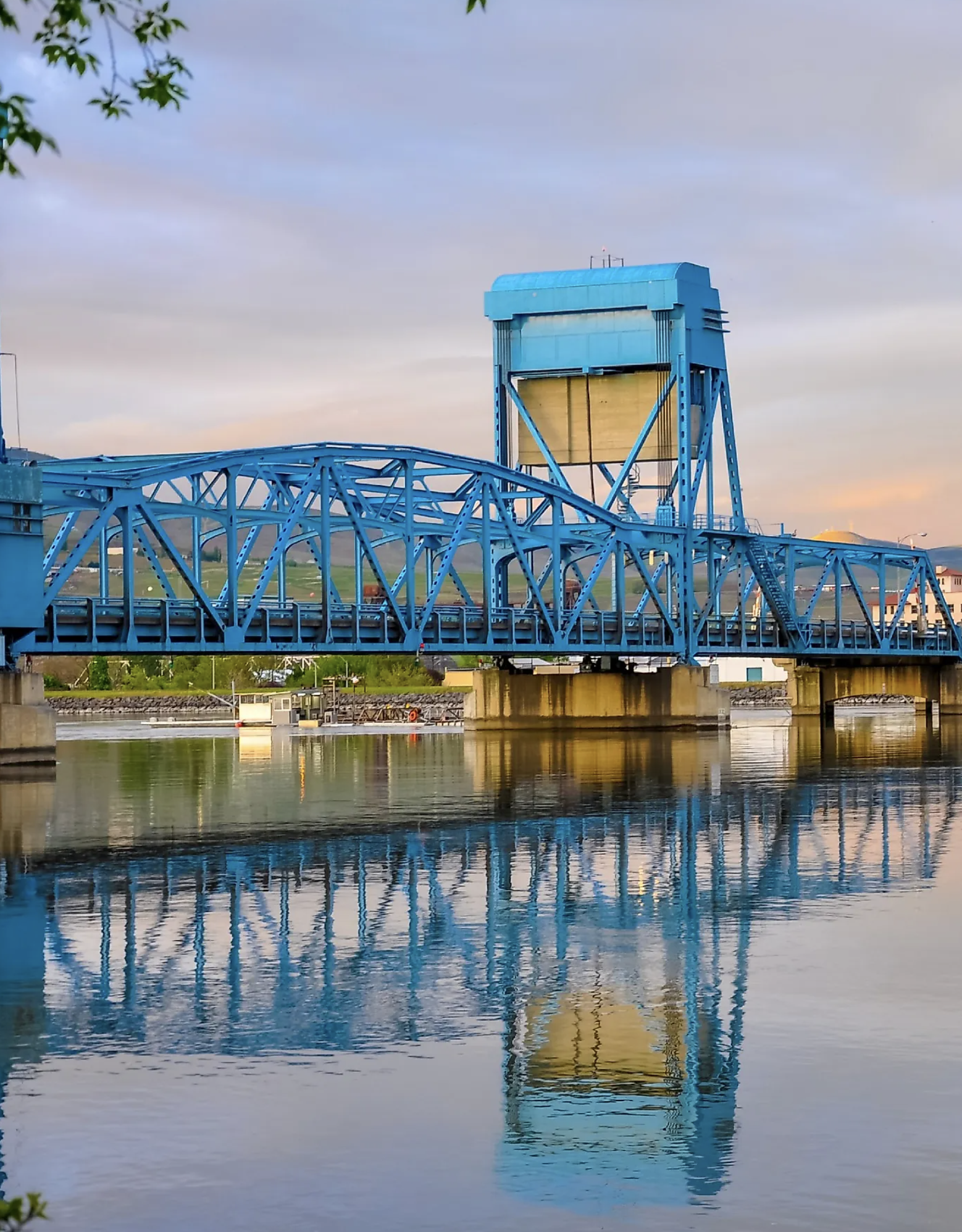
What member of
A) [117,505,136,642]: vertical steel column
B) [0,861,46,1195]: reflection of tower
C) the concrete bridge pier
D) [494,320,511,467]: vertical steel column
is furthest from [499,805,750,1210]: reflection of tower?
the concrete bridge pier

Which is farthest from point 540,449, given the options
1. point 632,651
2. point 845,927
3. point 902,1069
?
point 902,1069

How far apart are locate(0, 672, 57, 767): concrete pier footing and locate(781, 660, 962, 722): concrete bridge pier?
253 ft

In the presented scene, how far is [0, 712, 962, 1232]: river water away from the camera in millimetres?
17250

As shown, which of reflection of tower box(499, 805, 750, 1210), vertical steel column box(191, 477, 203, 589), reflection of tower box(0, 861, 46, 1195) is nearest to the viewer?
reflection of tower box(499, 805, 750, 1210)

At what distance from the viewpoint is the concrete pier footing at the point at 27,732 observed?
73.8m

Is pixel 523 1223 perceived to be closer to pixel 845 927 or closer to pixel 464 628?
pixel 845 927

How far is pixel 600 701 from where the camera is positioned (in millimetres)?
113000

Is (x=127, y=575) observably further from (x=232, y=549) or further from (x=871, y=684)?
(x=871, y=684)

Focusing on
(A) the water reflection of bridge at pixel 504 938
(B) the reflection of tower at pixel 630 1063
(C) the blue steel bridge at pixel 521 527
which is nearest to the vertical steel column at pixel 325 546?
(C) the blue steel bridge at pixel 521 527

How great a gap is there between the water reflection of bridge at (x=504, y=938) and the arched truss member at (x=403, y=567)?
16725mm

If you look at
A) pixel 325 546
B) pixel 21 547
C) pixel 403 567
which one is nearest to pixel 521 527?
pixel 403 567

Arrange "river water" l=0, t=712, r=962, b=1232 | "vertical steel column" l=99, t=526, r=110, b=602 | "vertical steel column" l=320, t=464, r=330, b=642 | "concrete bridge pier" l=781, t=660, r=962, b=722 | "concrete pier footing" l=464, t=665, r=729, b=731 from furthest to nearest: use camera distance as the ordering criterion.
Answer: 1. "concrete bridge pier" l=781, t=660, r=962, b=722
2. "concrete pier footing" l=464, t=665, r=729, b=731
3. "vertical steel column" l=320, t=464, r=330, b=642
4. "vertical steel column" l=99, t=526, r=110, b=602
5. "river water" l=0, t=712, r=962, b=1232

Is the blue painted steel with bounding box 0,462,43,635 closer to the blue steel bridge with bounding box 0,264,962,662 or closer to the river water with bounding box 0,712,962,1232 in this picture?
the blue steel bridge with bounding box 0,264,962,662

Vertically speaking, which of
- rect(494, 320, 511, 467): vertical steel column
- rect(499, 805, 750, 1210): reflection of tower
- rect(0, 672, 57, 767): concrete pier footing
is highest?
rect(494, 320, 511, 467): vertical steel column
